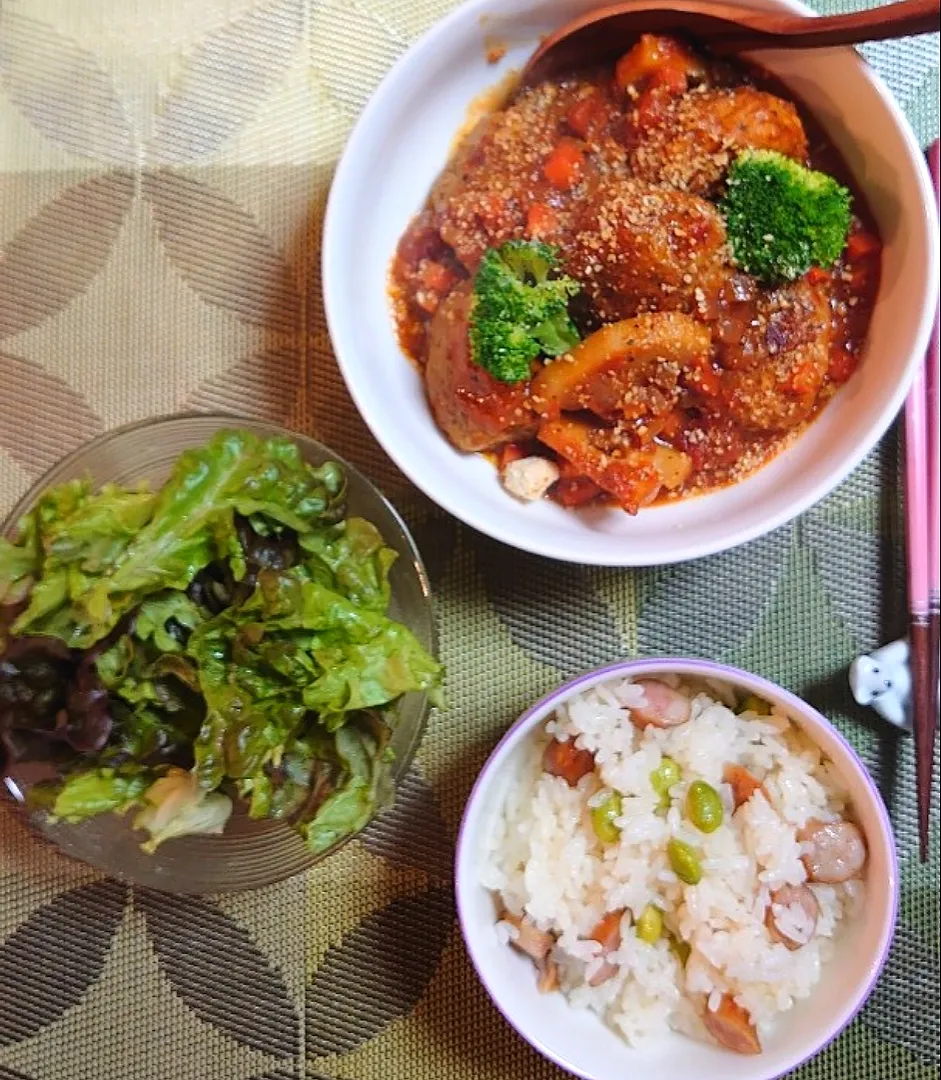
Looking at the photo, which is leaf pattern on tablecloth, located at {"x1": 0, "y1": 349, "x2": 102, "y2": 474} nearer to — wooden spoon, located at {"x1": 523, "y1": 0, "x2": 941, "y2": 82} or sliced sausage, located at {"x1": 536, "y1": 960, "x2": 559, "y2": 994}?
wooden spoon, located at {"x1": 523, "y1": 0, "x2": 941, "y2": 82}

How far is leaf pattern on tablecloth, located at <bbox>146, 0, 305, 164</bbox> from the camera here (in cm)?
196

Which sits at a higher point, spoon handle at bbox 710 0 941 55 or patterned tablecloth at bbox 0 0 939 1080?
spoon handle at bbox 710 0 941 55

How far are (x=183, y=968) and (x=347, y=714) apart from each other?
0.67 m

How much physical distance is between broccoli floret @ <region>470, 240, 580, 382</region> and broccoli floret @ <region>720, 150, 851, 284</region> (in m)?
0.26

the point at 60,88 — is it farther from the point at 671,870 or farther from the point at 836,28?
the point at 671,870

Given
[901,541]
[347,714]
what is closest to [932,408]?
[901,541]

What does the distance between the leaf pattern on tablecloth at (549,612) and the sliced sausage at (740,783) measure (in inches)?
11.0

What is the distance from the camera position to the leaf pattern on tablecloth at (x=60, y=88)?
1.98 meters

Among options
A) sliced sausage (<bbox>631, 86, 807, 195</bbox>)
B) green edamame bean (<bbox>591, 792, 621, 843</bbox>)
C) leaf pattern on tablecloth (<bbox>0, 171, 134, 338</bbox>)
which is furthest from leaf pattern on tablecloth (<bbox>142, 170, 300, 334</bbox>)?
green edamame bean (<bbox>591, 792, 621, 843</bbox>)

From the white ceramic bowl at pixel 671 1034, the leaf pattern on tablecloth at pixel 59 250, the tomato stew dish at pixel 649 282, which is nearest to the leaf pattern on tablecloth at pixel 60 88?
the leaf pattern on tablecloth at pixel 59 250

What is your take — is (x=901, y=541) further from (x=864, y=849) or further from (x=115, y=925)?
(x=115, y=925)

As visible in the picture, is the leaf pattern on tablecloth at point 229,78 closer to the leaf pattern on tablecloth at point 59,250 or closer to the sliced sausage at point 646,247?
the leaf pattern on tablecloth at point 59,250

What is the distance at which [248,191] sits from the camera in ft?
6.40

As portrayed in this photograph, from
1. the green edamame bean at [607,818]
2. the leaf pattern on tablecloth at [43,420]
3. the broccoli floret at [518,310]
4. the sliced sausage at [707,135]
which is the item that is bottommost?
the green edamame bean at [607,818]
